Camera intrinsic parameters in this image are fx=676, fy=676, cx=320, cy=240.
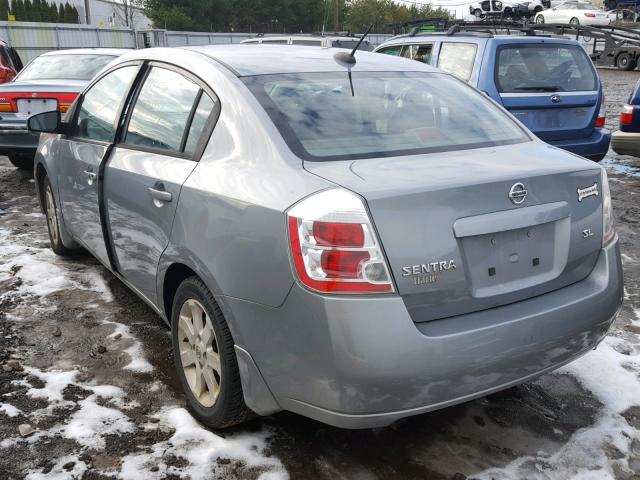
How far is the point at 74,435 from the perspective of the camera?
294 cm

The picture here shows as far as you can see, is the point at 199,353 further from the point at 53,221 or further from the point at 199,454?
the point at 53,221

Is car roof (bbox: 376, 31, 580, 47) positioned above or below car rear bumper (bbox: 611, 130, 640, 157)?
above

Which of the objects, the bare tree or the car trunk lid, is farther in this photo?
the bare tree

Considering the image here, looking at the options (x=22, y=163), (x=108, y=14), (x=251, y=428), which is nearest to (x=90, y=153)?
(x=251, y=428)

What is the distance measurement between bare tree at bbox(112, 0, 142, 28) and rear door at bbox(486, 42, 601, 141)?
38778 millimetres

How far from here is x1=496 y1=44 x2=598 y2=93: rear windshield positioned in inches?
276

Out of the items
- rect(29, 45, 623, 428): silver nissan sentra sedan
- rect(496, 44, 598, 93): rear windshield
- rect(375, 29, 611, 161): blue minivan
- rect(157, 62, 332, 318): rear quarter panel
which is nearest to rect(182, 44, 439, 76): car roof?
rect(29, 45, 623, 428): silver nissan sentra sedan

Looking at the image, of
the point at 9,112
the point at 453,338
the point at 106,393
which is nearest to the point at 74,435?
the point at 106,393

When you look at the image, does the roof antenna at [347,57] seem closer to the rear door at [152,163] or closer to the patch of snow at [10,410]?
the rear door at [152,163]

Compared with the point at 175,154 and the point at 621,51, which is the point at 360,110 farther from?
the point at 621,51

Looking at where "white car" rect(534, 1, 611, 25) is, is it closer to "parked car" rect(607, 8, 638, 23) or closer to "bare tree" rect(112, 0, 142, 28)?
"parked car" rect(607, 8, 638, 23)

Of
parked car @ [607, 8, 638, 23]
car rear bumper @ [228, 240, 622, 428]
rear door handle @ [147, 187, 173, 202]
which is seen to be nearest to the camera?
car rear bumper @ [228, 240, 622, 428]

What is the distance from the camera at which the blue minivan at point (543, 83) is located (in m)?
6.94

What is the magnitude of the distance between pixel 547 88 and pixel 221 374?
218 inches
